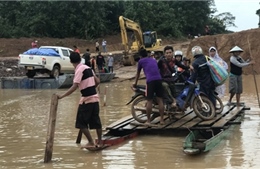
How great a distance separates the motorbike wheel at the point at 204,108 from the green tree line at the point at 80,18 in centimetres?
3644

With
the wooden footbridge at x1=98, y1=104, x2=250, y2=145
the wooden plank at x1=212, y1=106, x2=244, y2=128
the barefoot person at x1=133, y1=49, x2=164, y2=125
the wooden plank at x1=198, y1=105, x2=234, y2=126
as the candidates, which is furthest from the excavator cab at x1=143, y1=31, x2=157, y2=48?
the barefoot person at x1=133, y1=49, x2=164, y2=125

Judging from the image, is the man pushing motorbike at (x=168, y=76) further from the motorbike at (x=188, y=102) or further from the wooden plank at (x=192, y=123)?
the wooden plank at (x=192, y=123)

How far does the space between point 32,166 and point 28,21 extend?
4050 cm

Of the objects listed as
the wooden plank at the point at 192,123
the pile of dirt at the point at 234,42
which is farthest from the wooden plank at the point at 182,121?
the pile of dirt at the point at 234,42

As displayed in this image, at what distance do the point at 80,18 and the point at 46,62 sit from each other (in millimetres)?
24546

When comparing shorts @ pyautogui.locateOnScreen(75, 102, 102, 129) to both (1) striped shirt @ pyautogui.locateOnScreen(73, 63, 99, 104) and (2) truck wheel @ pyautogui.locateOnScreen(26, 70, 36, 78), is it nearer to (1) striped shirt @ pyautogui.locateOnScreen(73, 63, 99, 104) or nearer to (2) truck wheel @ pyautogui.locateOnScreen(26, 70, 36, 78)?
(1) striped shirt @ pyautogui.locateOnScreen(73, 63, 99, 104)

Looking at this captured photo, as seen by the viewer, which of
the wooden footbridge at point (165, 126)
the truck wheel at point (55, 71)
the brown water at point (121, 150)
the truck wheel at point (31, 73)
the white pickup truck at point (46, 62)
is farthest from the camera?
the truck wheel at point (31, 73)

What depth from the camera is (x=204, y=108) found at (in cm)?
893

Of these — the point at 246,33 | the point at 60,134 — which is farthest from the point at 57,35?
the point at 60,134

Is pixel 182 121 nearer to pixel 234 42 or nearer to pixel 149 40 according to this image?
pixel 234 42

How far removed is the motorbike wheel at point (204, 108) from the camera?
29.0 ft

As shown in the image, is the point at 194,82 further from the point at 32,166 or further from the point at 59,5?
the point at 59,5

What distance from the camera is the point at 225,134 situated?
8141 mm

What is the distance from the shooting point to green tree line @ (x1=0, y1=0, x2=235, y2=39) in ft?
146
